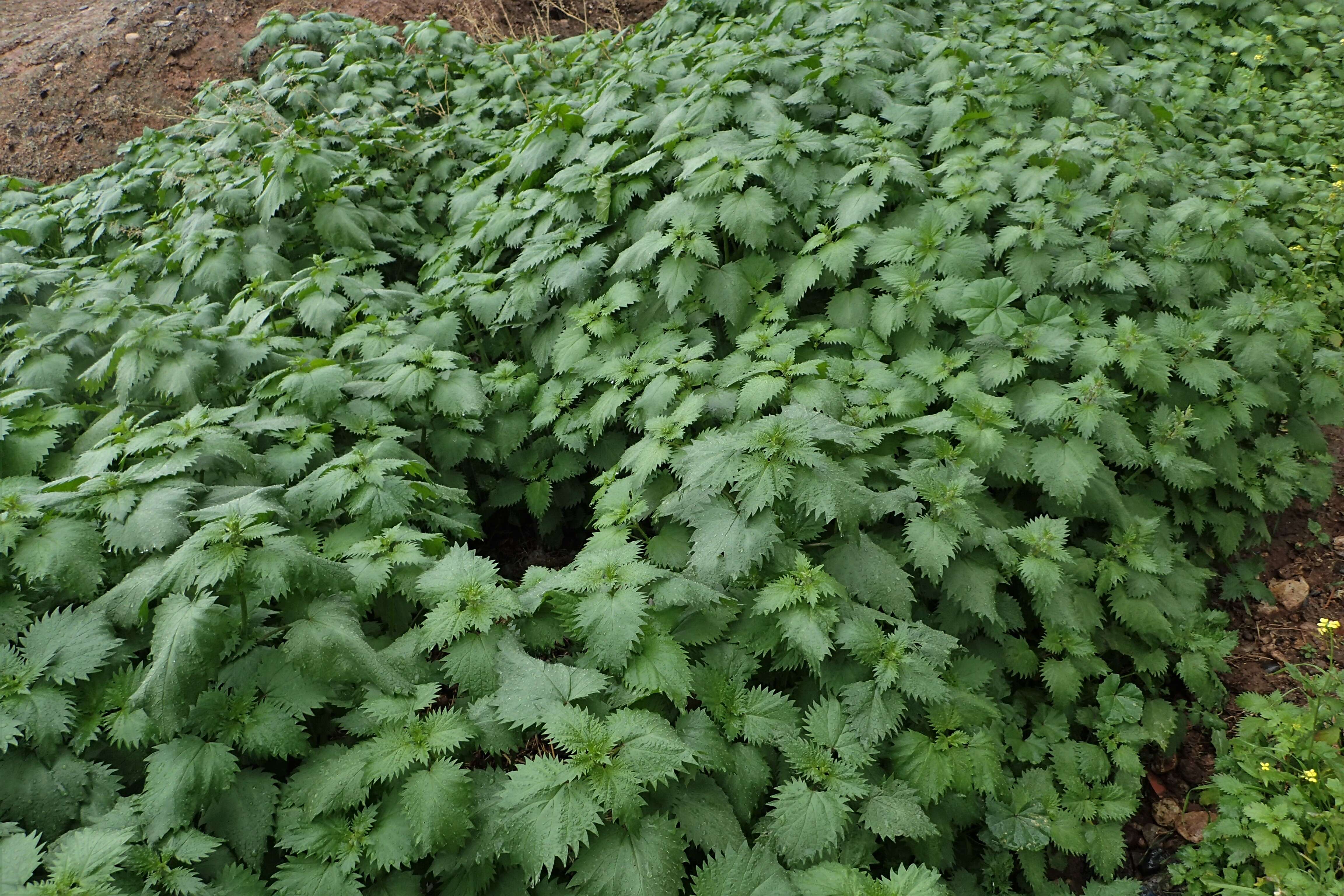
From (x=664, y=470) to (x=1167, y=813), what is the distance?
92.7 inches

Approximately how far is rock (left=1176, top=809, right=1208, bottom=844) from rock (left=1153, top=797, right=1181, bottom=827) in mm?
14

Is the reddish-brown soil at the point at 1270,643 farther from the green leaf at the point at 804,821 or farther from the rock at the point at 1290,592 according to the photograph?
the green leaf at the point at 804,821

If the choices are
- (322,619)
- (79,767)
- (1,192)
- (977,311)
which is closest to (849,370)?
(977,311)

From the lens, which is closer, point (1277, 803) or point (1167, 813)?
point (1277, 803)

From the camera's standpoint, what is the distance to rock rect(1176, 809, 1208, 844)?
292 centimetres

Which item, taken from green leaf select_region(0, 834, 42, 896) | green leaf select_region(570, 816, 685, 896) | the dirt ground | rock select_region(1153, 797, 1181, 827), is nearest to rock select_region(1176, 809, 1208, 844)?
rock select_region(1153, 797, 1181, 827)

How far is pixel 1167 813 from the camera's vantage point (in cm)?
301

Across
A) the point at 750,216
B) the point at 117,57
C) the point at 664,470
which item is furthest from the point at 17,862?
the point at 117,57

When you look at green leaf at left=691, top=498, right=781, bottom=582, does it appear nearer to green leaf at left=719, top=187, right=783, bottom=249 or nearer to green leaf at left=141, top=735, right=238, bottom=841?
green leaf at left=141, top=735, right=238, bottom=841

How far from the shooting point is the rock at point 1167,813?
2.98 meters

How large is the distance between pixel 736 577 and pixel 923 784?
796 millimetres

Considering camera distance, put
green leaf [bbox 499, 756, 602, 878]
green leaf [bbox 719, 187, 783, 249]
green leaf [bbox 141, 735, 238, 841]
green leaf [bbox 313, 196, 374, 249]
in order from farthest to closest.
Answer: green leaf [bbox 313, 196, 374, 249], green leaf [bbox 719, 187, 783, 249], green leaf [bbox 141, 735, 238, 841], green leaf [bbox 499, 756, 602, 878]

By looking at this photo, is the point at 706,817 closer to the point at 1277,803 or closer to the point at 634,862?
the point at 634,862

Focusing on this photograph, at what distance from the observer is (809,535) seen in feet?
8.43
